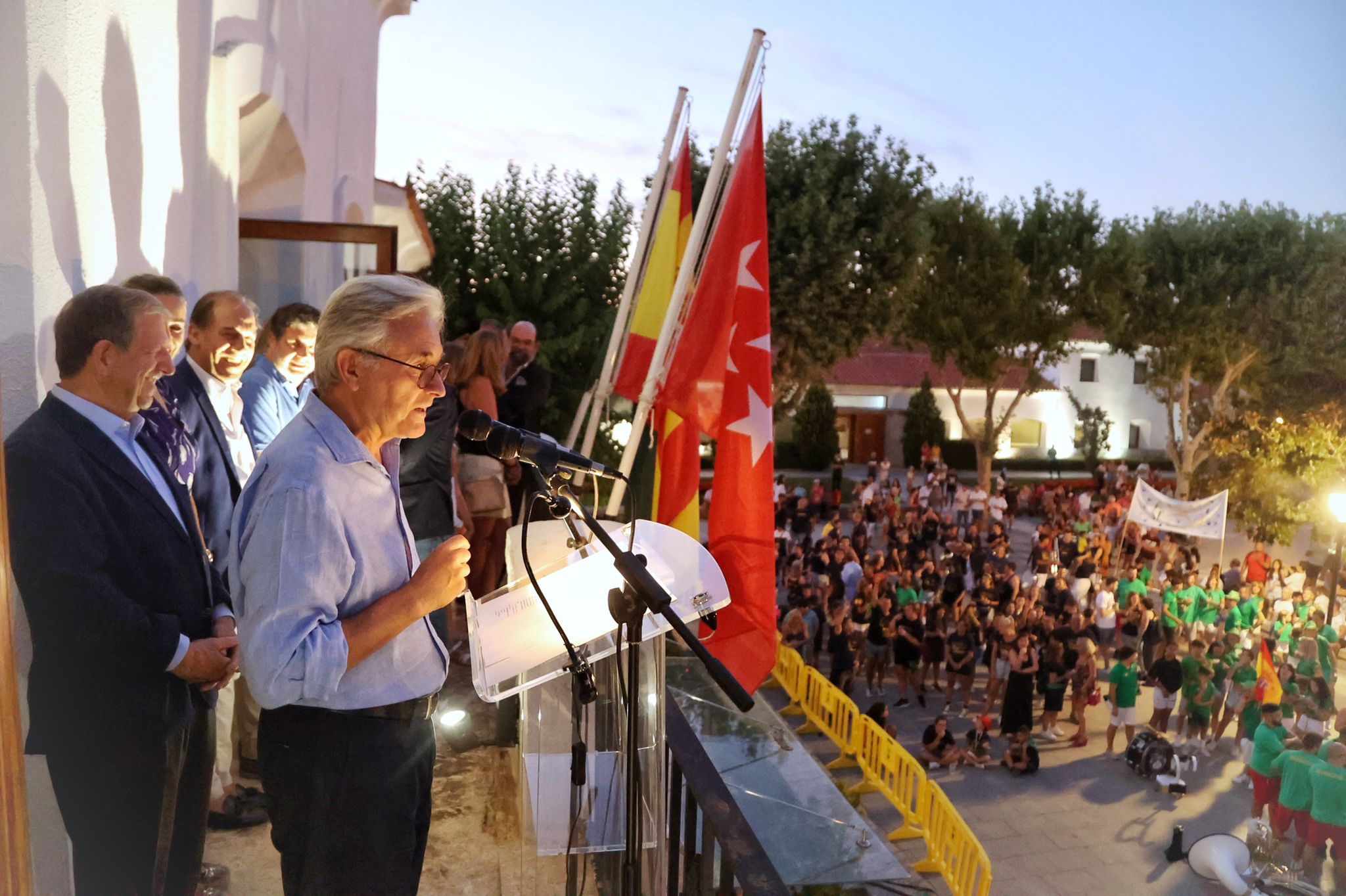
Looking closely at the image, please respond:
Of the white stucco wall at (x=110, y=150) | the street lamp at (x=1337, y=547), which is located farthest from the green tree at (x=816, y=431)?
the white stucco wall at (x=110, y=150)

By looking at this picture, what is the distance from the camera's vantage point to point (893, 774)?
9680 mm

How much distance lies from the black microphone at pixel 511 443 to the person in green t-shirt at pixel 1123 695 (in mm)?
10438

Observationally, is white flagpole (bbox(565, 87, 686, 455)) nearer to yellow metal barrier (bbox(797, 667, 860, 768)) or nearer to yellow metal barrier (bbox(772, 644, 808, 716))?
yellow metal barrier (bbox(797, 667, 860, 768))

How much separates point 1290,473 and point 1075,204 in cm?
991

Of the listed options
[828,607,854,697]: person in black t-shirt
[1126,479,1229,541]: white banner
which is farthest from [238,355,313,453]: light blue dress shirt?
[1126,479,1229,541]: white banner

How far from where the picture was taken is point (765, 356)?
4.88 m

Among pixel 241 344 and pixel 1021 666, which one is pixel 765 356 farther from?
pixel 1021 666

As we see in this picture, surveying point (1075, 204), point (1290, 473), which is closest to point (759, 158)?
point (1290, 473)

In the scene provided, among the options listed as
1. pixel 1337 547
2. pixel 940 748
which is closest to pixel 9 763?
pixel 940 748

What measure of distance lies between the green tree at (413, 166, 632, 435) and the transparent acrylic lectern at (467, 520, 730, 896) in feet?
43.3

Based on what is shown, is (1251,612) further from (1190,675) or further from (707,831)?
(707,831)

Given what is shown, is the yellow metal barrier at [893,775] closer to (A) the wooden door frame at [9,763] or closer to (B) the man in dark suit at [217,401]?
(B) the man in dark suit at [217,401]

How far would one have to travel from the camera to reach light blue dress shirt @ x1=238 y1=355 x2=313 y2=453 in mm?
3410

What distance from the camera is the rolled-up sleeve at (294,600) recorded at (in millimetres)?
1569
